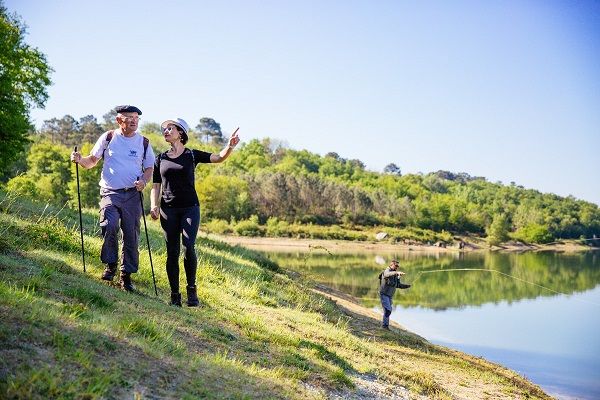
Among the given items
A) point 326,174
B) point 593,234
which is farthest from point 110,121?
point 593,234

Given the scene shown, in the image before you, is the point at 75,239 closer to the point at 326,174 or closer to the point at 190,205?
the point at 190,205

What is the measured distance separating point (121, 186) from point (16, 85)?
23463 mm

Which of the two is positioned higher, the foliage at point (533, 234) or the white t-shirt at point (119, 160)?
the white t-shirt at point (119, 160)

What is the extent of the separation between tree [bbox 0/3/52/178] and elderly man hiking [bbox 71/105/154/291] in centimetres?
1920

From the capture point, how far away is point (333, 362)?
6141 mm

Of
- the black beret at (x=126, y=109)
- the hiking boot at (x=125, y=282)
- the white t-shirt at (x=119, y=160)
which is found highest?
the black beret at (x=126, y=109)

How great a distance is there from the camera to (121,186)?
244 inches

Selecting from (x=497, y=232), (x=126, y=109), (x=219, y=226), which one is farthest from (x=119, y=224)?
(x=497, y=232)

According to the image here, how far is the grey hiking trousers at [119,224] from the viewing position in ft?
20.1

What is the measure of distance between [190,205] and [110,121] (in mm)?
112563

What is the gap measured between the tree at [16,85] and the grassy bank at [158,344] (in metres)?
15.3

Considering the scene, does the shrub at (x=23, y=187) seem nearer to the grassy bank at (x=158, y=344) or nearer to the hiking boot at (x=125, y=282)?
the grassy bank at (x=158, y=344)

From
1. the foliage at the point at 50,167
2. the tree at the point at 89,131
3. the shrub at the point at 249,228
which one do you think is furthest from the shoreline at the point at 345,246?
the tree at the point at 89,131

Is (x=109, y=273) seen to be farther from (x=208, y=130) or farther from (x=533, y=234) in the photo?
(x=208, y=130)
